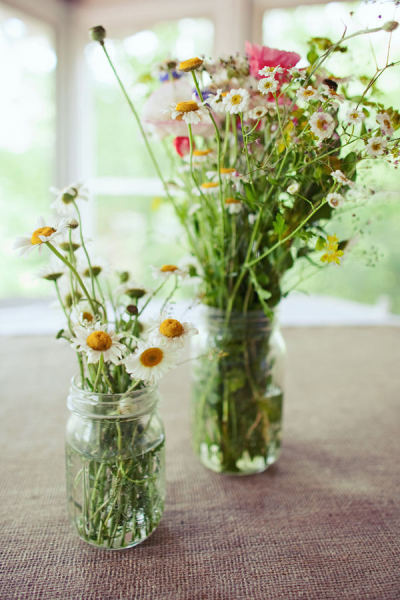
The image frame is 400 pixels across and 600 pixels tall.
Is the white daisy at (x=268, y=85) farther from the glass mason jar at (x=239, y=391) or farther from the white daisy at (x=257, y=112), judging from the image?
the glass mason jar at (x=239, y=391)

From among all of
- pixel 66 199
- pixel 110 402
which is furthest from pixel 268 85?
pixel 110 402

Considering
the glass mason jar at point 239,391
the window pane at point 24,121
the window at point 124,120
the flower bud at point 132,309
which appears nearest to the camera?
the flower bud at point 132,309

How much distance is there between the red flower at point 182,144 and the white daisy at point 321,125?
0.66 feet

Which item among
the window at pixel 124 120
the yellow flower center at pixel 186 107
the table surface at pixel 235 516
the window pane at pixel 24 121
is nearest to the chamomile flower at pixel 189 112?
the yellow flower center at pixel 186 107

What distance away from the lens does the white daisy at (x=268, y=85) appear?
1.64ft

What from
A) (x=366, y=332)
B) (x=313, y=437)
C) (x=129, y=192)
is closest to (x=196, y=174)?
(x=313, y=437)

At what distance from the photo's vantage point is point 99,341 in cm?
48

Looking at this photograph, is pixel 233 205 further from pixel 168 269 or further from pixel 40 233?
pixel 40 233

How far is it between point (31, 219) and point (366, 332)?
1291 millimetres

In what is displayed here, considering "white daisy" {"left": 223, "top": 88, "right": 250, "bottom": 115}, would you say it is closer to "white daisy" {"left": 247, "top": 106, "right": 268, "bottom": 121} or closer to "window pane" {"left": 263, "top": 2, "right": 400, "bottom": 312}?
"white daisy" {"left": 247, "top": 106, "right": 268, "bottom": 121}

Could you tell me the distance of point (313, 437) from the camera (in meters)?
0.83

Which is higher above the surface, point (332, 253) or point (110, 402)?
A: point (332, 253)

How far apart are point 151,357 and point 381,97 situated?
1.55 feet

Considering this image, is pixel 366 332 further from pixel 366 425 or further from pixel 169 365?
pixel 169 365
